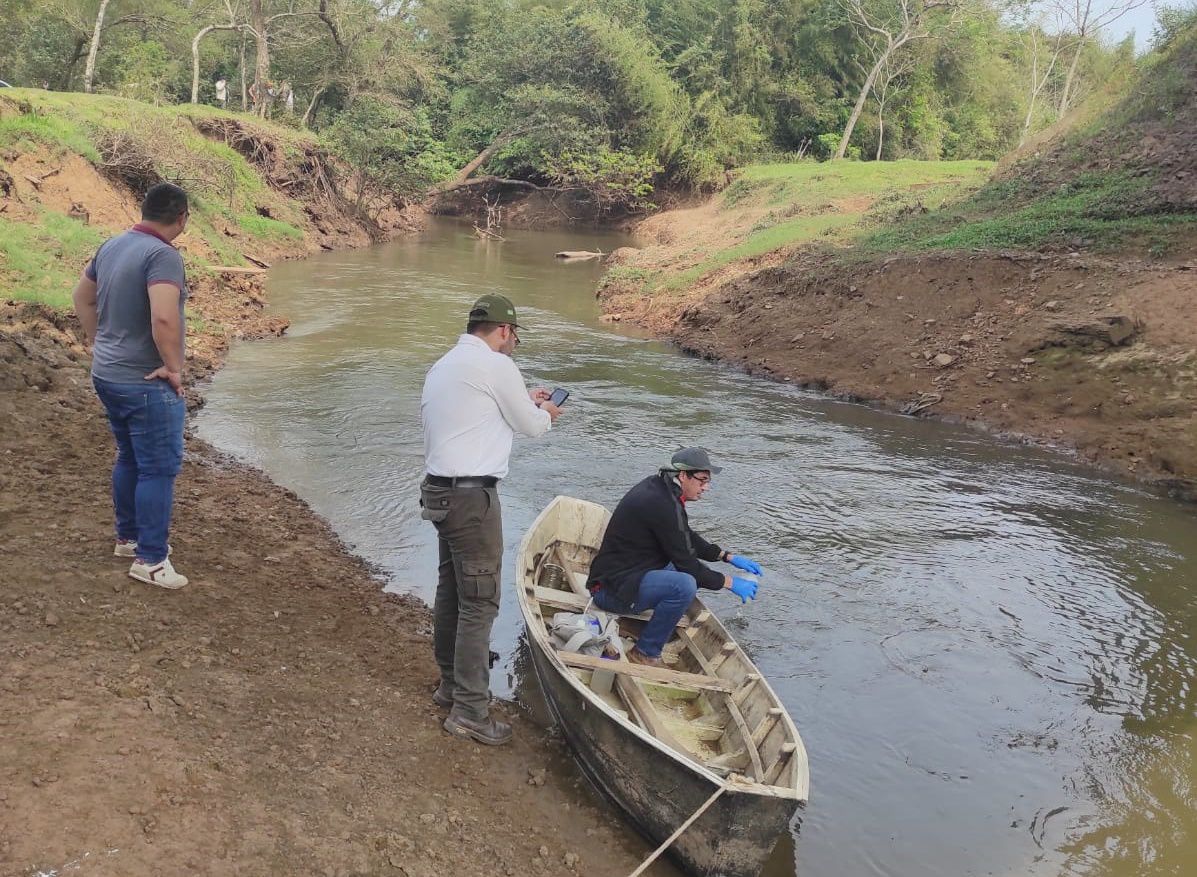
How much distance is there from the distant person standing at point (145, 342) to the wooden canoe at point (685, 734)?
2.16 m

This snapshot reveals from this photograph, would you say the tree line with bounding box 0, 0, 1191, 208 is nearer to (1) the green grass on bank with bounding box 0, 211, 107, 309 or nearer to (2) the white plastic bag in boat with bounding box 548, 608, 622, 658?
(1) the green grass on bank with bounding box 0, 211, 107, 309

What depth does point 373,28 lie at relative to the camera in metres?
36.6

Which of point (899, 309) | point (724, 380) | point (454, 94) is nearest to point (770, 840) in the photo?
point (724, 380)

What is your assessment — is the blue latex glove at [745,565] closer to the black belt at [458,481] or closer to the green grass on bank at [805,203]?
the black belt at [458,481]

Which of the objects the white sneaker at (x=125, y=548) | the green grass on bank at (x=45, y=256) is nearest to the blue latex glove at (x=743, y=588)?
the white sneaker at (x=125, y=548)

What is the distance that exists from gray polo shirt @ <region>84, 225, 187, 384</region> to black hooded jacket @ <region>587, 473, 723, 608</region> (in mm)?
2687

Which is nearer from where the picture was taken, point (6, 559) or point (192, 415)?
point (6, 559)

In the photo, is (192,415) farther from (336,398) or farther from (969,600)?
(969,600)

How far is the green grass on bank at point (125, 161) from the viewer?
11019mm

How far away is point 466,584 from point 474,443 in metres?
0.70

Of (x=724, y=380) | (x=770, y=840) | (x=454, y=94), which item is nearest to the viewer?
(x=770, y=840)

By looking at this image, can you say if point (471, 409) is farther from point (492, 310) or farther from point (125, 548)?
point (125, 548)

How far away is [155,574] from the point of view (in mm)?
4895

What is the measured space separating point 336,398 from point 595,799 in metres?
8.20
